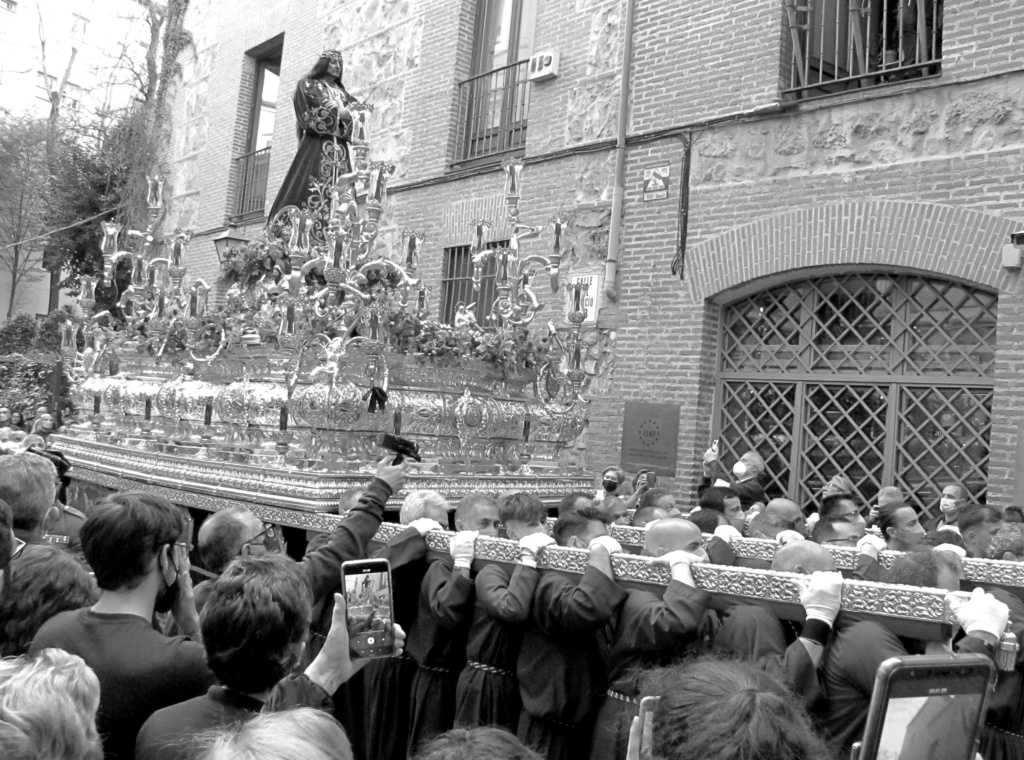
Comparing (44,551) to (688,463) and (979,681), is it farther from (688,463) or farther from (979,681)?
(688,463)

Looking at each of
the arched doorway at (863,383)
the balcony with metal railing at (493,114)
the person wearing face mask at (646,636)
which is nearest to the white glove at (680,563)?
the person wearing face mask at (646,636)

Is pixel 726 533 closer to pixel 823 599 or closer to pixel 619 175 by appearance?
pixel 823 599

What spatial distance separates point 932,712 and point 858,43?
8464 mm

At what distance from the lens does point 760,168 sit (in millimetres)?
9062

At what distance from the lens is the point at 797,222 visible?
8703 mm

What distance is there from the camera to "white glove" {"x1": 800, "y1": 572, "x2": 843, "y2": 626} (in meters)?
2.91

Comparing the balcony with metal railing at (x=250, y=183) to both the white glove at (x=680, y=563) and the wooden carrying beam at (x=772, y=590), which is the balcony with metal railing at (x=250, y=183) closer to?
A: the wooden carrying beam at (x=772, y=590)

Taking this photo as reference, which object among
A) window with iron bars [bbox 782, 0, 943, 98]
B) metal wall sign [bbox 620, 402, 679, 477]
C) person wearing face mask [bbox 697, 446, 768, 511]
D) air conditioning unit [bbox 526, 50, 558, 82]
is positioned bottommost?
person wearing face mask [bbox 697, 446, 768, 511]

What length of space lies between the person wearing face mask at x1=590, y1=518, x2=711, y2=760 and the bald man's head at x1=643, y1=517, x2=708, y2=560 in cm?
8

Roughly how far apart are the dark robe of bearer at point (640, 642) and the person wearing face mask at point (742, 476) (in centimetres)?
407

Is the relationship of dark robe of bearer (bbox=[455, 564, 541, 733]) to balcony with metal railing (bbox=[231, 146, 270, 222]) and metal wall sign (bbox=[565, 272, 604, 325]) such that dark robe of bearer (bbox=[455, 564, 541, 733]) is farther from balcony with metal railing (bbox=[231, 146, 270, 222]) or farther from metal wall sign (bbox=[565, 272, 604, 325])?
balcony with metal railing (bbox=[231, 146, 270, 222])

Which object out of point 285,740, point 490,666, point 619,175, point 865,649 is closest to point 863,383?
point 619,175

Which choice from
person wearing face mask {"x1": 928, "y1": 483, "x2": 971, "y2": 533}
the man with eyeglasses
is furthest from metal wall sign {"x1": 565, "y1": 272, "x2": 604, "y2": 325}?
the man with eyeglasses

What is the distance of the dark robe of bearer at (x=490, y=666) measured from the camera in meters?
3.75
